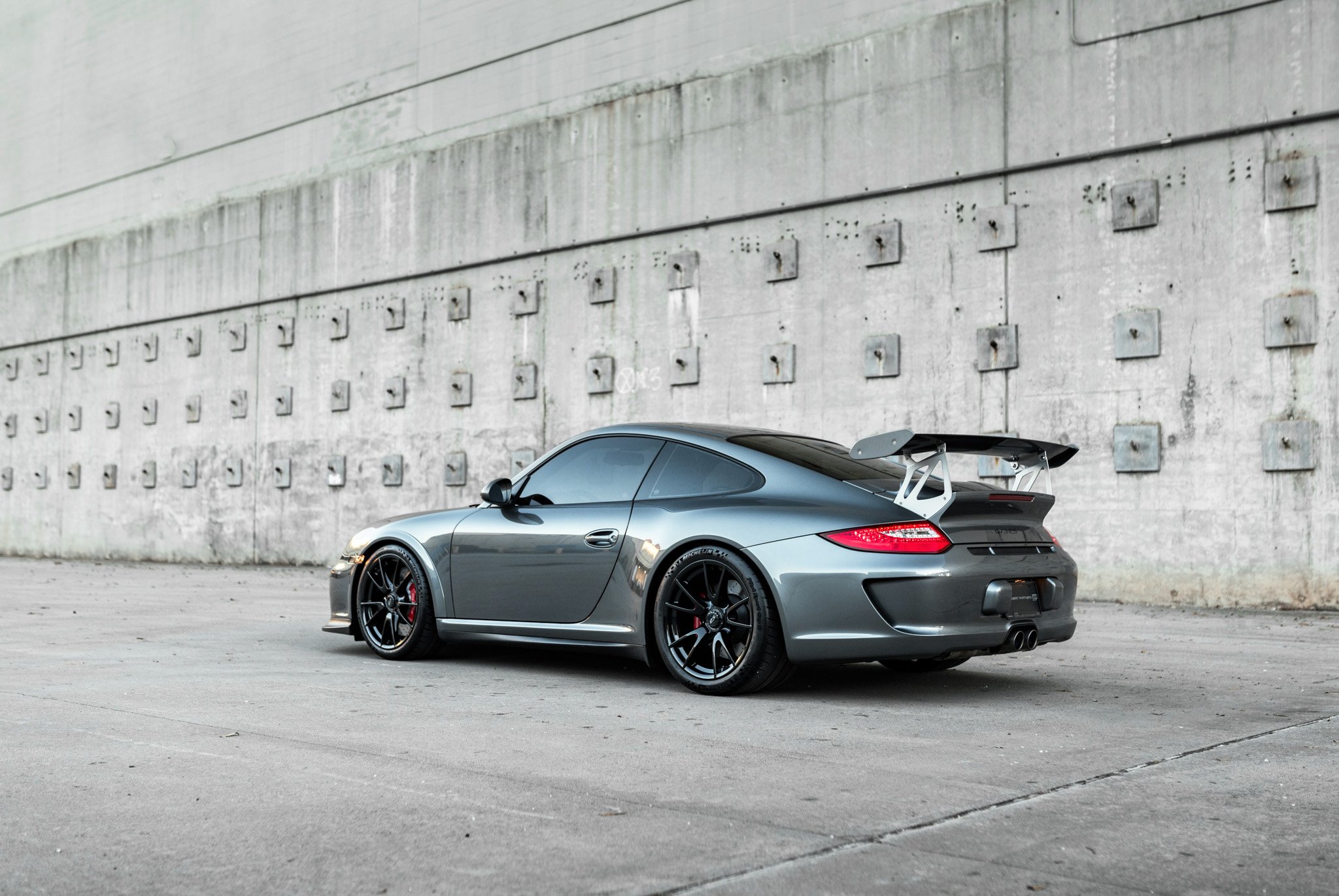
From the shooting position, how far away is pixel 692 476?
6453 mm

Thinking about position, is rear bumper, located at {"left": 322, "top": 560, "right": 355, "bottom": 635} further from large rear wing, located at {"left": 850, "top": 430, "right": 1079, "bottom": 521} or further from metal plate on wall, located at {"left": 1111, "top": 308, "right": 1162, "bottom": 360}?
metal plate on wall, located at {"left": 1111, "top": 308, "right": 1162, "bottom": 360}

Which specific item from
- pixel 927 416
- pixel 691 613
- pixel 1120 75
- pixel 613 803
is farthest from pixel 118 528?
pixel 613 803

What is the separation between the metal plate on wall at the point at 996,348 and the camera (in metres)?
12.9

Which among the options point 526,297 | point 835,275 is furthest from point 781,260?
point 526,297

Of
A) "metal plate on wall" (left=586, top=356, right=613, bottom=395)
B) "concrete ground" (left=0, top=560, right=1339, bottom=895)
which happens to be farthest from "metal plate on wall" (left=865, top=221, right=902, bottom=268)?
"concrete ground" (left=0, top=560, right=1339, bottom=895)

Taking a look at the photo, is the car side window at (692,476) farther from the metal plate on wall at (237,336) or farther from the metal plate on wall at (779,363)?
the metal plate on wall at (237,336)

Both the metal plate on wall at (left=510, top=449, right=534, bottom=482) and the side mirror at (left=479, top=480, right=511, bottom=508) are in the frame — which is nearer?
the side mirror at (left=479, top=480, right=511, bottom=508)

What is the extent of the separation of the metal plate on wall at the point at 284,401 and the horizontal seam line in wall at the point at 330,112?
4.62 metres

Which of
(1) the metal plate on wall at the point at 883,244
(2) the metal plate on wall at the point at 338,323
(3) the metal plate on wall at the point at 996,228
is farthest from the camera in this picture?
(2) the metal plate on wall at the point at 338,323

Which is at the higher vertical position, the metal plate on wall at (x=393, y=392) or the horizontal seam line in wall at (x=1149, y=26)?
the horizontal seam line in wall at (x=1149, y=26)

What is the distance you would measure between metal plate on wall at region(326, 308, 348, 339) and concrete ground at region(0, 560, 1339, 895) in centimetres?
1214

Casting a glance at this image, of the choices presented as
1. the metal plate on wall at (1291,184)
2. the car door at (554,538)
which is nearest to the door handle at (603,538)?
the car door at (554,538)

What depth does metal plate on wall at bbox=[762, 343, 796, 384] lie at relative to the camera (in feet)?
47.2

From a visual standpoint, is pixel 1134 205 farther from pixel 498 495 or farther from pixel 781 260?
pixel 498 495
